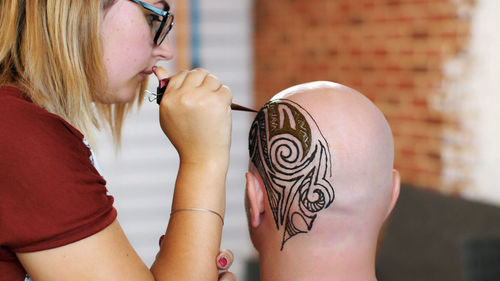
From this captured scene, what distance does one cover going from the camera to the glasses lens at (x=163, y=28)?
1201 mm

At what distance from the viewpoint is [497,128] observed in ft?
8.30

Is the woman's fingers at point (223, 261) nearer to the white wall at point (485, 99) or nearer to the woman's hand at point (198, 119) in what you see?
the woman's hand at point (198, 119)

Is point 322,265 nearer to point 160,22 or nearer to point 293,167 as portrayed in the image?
point 293,167

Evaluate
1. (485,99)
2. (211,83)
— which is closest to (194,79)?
(211,83)

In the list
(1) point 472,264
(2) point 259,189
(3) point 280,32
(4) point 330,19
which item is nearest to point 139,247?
(3) point 280,32

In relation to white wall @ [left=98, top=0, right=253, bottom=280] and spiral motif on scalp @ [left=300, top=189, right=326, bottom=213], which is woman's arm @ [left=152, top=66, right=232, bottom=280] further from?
white wall @ [left=98, top=0, right=253, bottom=280]

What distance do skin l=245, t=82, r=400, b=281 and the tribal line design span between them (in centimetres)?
1

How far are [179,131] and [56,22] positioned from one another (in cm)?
30

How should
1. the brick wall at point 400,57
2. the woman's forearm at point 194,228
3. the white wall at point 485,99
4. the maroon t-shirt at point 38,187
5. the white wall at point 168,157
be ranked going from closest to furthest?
the maroon t-shirt at point 38,187, the woman's forearm at point 194,228, the white wall at point 485,99, the brick wall at point 400,57, the white wall at point 168,157

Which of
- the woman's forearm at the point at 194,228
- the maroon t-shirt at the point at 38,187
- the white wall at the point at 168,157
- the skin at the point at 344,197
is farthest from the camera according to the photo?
the white wall at the point at 168,157

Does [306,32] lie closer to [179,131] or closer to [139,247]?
[139,247]

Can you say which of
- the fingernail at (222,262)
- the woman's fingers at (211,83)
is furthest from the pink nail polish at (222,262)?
the woman's fingers at (211,83)

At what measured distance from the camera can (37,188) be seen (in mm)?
908

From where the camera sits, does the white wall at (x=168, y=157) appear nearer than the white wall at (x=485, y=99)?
No
